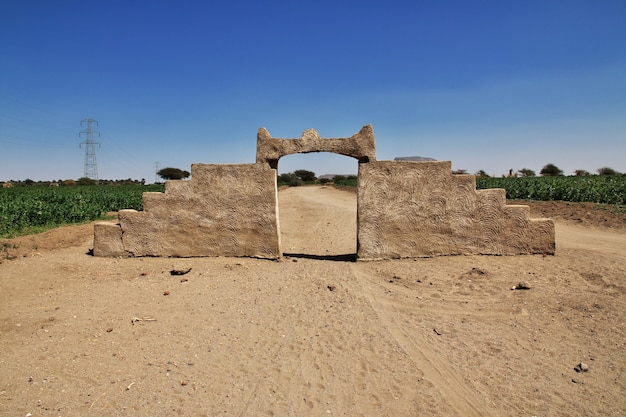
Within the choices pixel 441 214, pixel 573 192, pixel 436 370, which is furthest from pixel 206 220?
pixel 573 192

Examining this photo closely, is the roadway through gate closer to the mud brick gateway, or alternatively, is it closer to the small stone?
the mud brick gateway

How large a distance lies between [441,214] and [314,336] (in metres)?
4.68

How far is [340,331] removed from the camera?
213 inches

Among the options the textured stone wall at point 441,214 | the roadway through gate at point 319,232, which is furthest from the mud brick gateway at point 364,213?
the roadway through gate at point 319,232

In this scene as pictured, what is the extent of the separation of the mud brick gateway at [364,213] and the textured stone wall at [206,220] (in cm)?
2

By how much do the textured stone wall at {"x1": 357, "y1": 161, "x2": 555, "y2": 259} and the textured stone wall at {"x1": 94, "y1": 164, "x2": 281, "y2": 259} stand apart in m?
2.27

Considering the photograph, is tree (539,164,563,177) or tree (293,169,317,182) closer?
tree (539,164,563,177)

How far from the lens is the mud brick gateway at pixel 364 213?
28.0 feet

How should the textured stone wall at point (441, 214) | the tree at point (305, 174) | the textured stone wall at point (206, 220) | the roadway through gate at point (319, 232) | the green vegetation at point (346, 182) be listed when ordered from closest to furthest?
A: the textured stone wall at point (441, 214)
the textured stone wall at point (206, 220)
the roadway through gate at point (319, 232)
the green vegetation at point (346, 182)
the tree at point (305, 174)

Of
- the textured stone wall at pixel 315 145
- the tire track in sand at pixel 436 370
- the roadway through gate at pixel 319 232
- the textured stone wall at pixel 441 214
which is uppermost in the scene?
the textured stone wall at pixel 315 145

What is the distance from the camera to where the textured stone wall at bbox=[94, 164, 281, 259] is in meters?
8.79

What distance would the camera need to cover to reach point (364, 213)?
28.2ft

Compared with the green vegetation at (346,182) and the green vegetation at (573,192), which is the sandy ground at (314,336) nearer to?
the green vegetation at (573,192)

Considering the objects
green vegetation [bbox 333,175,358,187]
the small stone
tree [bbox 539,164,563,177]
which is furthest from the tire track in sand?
tree [bbox 539,164,563,177]
